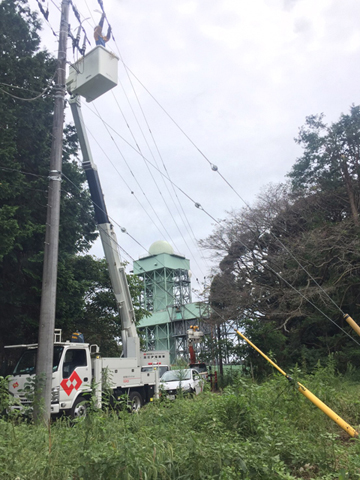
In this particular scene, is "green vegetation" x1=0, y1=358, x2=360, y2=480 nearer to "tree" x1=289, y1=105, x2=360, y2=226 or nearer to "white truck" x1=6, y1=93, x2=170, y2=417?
"white truck" x1=6, y1=93, x2=170, y2=417

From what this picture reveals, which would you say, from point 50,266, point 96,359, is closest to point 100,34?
point 50,266

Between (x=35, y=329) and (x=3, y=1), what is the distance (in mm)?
13837

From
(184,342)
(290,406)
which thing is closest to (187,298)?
(184,342)

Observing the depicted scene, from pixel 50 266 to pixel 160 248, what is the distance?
36815 mm

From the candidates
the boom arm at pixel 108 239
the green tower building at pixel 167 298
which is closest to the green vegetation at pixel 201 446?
the boom arm at pixel 108 239

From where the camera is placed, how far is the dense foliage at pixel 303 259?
1912 centimetres

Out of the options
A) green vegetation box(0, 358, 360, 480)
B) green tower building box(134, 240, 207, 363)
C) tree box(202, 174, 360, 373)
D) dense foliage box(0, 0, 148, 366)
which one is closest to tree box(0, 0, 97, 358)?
dense foliage box(0, 0, 148, 366)

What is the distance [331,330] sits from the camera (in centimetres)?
2100

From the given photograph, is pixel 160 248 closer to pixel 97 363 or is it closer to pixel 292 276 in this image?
pixel 292 276

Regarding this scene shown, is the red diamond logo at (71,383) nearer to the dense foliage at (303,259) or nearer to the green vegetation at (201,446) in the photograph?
the green vegetation at (201,446)

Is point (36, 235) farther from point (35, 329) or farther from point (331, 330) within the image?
point (331, 330)

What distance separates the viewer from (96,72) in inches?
470

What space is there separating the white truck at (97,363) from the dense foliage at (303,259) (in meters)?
6.99

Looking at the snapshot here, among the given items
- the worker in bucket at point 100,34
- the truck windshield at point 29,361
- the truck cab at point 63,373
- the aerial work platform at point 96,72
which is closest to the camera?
the truck cab at point 63,373
